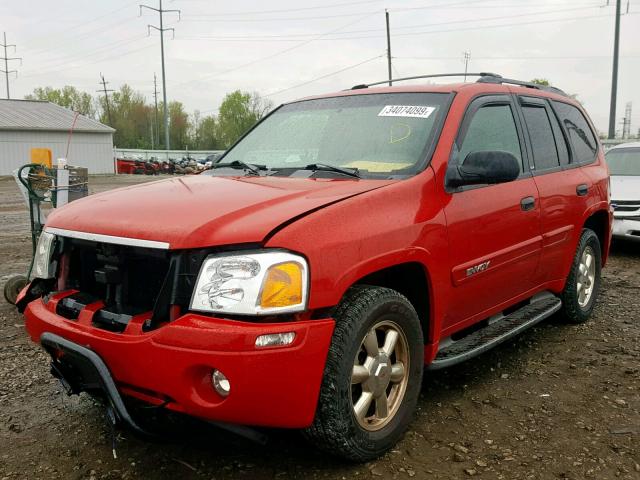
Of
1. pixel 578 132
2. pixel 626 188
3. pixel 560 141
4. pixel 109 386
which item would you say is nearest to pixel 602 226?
pixel 578 132

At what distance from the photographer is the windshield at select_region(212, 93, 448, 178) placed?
10.8 feet

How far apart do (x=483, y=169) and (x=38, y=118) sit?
4350cm

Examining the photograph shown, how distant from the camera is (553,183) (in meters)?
4.18

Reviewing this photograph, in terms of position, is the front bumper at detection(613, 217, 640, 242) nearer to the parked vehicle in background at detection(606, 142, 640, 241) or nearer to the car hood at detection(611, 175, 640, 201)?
the parked vehicle in background at detection(606, 142, 640, 241)

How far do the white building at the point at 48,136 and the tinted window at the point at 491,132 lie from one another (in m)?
37.3

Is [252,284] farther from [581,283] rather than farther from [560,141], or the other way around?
[581,283]

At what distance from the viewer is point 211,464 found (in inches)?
110

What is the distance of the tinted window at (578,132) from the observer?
4715 millimetres

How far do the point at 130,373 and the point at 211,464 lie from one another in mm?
699

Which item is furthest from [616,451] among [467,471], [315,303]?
[315,303]

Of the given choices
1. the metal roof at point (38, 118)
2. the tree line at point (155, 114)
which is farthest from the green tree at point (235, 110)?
the metal roof at point (38, 118)

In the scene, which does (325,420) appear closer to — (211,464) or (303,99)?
(211,464)

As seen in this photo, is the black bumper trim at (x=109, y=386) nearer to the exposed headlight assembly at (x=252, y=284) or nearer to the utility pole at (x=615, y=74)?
the exposed headlight assembly at (x=252, y=284)

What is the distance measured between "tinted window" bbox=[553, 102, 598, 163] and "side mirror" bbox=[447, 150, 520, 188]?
5.87 feet
